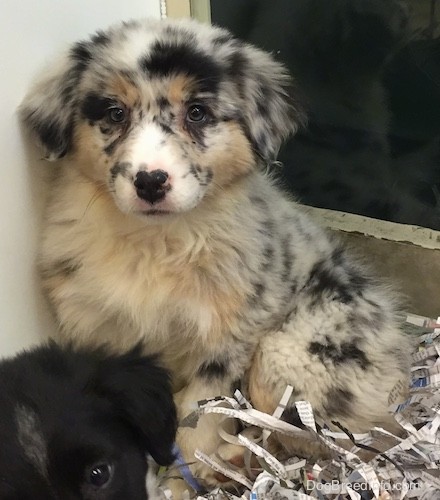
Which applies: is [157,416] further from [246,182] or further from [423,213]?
[423,213]

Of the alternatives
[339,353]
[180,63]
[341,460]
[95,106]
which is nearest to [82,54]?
[95,106]

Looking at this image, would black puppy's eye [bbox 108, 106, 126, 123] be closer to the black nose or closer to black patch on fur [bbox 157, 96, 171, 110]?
black patch on fur [bbox 157, 96, 171, 110]

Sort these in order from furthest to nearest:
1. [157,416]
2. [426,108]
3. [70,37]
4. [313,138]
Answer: [313,138]
[426,108]
[70,37]
[157,416]

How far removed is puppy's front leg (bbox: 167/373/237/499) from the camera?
1.94m

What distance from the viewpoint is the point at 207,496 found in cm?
190

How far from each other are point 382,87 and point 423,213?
1.51 ft

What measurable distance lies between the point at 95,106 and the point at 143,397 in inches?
27.9

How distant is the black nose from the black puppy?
13.5 inches

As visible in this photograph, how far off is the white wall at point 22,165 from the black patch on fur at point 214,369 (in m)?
0.46

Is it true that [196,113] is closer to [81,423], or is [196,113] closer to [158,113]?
[158,113]

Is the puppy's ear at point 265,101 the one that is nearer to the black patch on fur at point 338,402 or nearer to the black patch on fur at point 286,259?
the black patch on fur at point 286,259

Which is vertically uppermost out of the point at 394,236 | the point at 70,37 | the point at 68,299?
the point at 70,37

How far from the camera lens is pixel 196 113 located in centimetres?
182

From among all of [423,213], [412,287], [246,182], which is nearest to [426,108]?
[423,213]
